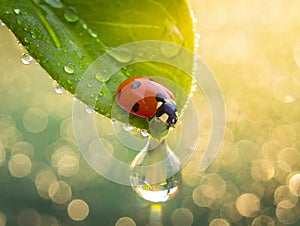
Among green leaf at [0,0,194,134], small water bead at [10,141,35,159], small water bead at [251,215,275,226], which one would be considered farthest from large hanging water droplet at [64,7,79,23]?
small water bead at [10,141,35,159]

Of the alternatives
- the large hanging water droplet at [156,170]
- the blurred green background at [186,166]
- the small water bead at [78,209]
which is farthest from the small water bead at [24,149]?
the large hanging water droplet at [156,170]

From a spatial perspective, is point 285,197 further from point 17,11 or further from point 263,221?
point 17,11

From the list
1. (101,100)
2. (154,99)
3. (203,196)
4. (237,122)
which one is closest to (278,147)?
(237,122)

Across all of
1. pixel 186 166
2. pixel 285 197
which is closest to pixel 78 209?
pixel 186 166

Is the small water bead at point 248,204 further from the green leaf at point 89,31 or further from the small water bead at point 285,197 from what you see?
the green leaf at point 89,31

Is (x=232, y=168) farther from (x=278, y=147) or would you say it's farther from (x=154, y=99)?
(x=154, y=99)

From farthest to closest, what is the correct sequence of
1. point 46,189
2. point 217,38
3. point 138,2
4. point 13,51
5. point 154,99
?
point 217,38, point 13,51, point 46,189, point 154,99, point 138,2
